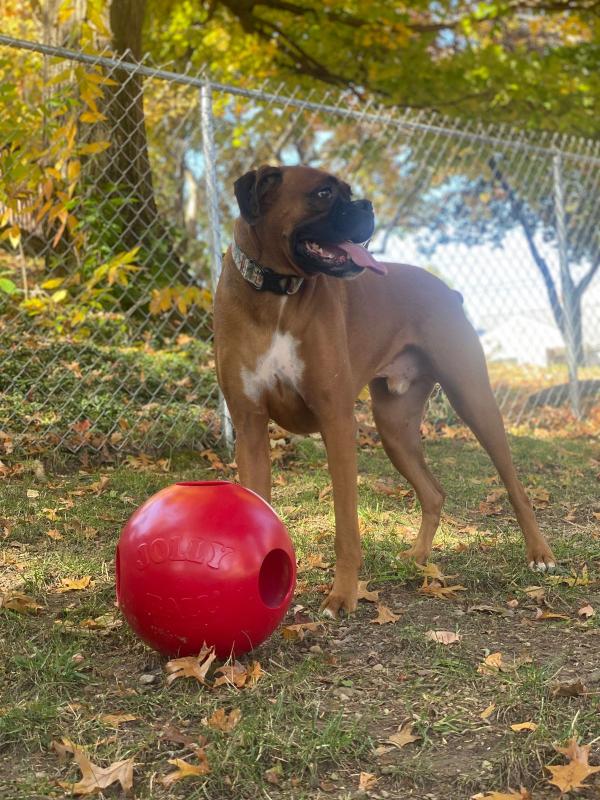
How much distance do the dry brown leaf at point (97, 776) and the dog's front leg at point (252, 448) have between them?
4.94 feet

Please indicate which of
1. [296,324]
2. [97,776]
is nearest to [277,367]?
[296,324]

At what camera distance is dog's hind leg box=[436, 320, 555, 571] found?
3994mm

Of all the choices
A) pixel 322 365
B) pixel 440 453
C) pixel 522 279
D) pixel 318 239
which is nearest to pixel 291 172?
pixel 318 239

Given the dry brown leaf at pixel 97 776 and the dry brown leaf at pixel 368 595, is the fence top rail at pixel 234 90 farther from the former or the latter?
the dry brown leaf at pixel 97 776

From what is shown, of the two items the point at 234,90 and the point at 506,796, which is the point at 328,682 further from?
the point at 234,90

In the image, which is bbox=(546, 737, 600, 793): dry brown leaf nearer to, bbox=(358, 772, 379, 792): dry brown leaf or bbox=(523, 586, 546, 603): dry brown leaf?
bbox=(358, 772, 379, 792): dry brown leaf

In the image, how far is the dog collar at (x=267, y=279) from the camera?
10.8 ft

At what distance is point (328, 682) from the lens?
263 cm

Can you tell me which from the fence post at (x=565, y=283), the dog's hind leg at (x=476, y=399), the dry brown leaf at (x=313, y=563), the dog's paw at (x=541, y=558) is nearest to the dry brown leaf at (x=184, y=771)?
the dry brown leaf at (x=313, y=563)

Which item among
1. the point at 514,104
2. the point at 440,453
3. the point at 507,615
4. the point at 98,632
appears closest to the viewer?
the point at 98,632

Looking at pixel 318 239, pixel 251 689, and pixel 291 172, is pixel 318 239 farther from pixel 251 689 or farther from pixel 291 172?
pixel 251 689

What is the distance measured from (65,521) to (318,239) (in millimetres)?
2012

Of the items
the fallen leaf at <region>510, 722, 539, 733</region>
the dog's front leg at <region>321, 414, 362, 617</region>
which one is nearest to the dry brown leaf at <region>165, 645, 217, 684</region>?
the dog's front leg at <region>321, 414, 362, 617</region>

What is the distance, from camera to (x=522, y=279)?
8914mm
